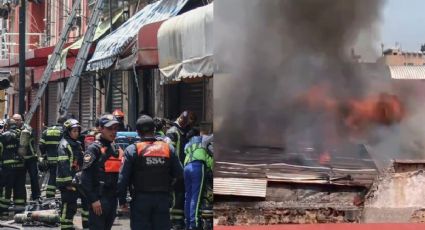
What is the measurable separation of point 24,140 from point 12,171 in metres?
0.64

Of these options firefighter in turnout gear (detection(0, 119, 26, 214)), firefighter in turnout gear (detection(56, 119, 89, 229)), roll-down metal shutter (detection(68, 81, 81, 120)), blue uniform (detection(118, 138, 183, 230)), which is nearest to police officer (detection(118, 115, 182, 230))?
blue uniform (detection(118, 138, 183, 230))

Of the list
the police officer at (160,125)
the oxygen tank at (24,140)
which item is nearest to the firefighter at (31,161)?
the oxygen tank at (24,140)

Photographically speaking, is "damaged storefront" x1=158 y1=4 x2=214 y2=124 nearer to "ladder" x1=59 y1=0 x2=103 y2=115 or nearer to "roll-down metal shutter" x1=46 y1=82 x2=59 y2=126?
"ladder" x1=59 y1=0 x2=103 y2=115

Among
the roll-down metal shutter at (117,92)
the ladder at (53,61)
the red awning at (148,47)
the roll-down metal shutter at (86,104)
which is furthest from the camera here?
the roll-down metal shutter at (86,104)

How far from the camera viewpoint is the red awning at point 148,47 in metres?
11.3

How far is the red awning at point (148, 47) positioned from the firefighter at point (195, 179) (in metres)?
2.89

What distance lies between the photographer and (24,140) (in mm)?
13211

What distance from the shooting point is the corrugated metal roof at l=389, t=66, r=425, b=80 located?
10.9 ft

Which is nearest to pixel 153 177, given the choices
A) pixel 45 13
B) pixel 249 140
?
pixel 249 140

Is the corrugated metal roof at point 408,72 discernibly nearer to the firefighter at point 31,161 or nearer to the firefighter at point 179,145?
the firefighter at point 179,145

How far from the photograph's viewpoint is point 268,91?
3.31 metres

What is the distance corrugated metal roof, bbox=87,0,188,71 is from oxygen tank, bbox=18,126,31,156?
173 cm

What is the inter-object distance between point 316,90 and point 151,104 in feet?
35.0

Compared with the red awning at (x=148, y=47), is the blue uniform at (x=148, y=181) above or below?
below
